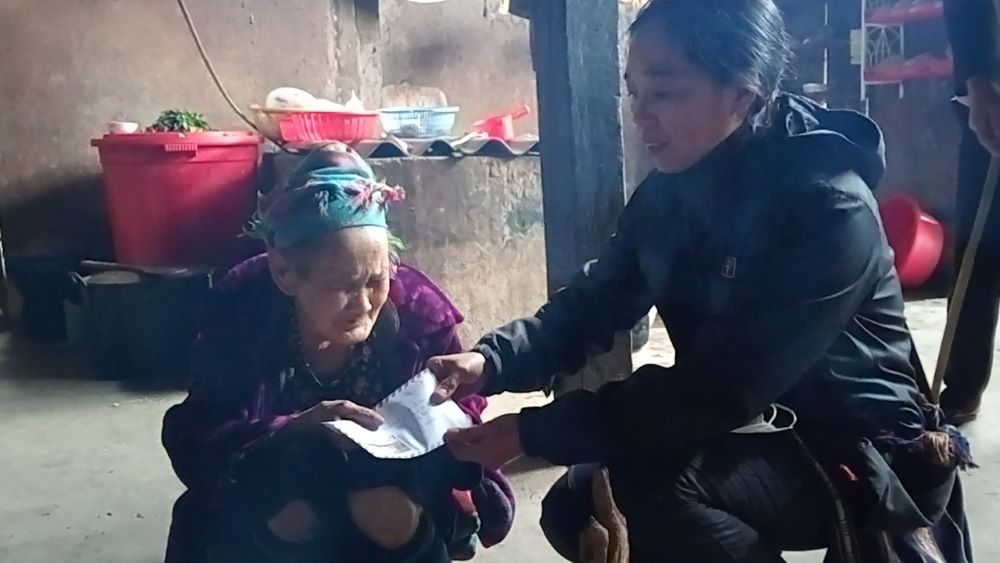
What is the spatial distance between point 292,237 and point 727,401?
639mm

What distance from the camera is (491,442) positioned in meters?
1.25

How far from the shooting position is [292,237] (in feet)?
4.74

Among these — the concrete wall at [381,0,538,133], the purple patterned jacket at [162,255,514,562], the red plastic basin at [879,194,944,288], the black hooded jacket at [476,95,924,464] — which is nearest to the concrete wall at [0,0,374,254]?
the concrete wall at [381,0,538,133]

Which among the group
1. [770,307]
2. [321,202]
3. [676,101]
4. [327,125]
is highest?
[327,125]

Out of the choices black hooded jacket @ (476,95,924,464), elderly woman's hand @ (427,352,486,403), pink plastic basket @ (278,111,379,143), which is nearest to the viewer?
black hooded jacket @ (476,95,924,464)

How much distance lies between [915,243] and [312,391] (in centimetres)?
311

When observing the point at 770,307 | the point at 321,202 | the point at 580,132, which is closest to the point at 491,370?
the point at 321,202

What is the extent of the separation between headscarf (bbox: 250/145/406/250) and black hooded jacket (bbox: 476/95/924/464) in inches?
15.8

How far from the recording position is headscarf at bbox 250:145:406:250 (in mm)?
1437

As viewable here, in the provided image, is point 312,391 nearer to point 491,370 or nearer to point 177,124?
point 491,370

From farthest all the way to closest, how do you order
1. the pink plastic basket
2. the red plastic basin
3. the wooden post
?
the red plastic basin
the pink plastic basket
the wooden post

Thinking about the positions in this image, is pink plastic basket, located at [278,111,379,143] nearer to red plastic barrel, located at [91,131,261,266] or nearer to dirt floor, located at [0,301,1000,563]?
red plastic barrel, located at [91,131,261,266]

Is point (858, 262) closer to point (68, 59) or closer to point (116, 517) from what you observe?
point (116, 517)

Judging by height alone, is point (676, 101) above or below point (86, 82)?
below
